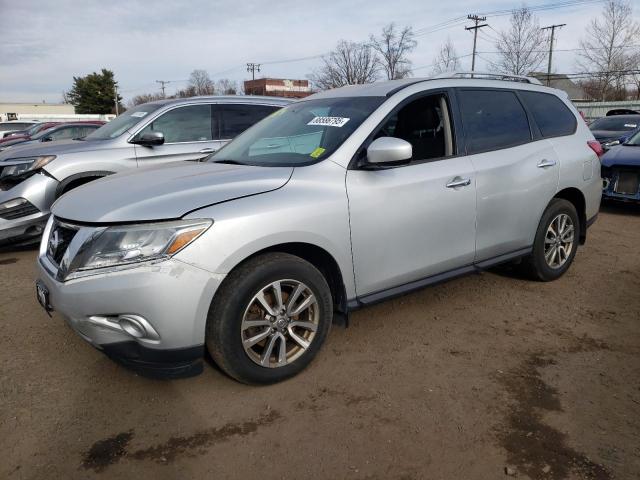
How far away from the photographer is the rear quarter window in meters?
4.39

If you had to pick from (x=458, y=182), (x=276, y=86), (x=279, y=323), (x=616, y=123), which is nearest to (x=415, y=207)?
(x=458, y=182)

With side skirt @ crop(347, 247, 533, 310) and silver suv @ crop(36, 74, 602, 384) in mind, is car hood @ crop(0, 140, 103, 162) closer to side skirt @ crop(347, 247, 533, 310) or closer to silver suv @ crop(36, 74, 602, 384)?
silver suv @ crop(36, 74, 602, 384)

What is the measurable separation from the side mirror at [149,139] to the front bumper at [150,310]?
3.33m

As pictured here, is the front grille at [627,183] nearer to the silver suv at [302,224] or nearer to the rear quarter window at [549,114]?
the rear quarter window at [549,114]

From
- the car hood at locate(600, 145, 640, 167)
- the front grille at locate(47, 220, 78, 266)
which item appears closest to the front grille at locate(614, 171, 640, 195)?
→ the car hood at locate(600, 145, 640, 167)

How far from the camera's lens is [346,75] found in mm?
41594

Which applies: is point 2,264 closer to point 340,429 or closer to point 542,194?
point 340,429

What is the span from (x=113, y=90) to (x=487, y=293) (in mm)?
74861

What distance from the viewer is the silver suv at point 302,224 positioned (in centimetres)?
251

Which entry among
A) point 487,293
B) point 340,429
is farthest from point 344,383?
point 487,293

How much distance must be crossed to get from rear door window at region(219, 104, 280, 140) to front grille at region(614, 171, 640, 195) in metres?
5.55

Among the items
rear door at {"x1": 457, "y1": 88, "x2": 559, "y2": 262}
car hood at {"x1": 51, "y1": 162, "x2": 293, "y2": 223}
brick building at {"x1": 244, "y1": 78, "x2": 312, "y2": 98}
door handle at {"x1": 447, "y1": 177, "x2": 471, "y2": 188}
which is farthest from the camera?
brick building at {"x1": 244, "y1": 78, "x2": 312, "y2": 98}

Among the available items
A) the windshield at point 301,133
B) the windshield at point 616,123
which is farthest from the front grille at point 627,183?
the windshield at point 301,133

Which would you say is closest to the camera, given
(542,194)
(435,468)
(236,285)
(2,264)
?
(435,468)
